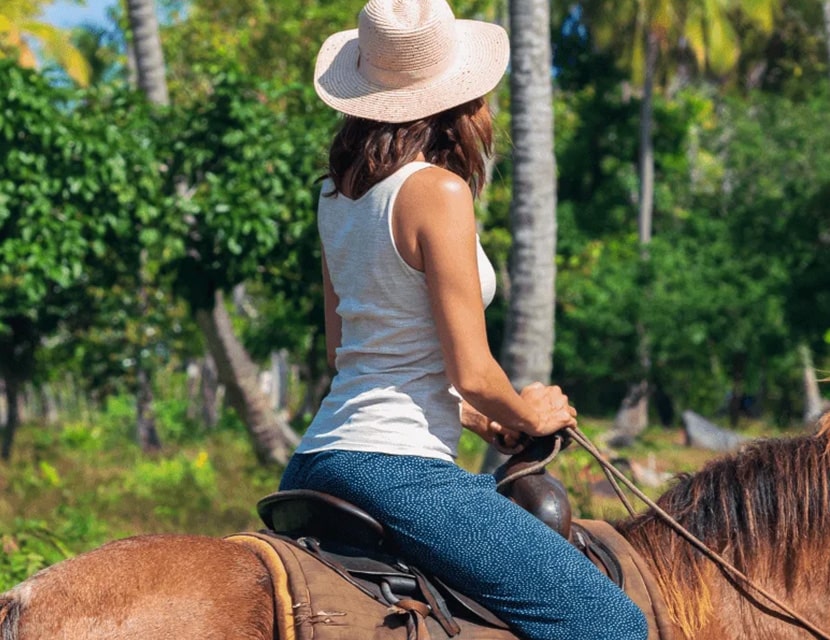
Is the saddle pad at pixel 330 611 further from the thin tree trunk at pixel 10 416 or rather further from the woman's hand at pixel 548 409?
the thin tree trunk at pixel 10 416

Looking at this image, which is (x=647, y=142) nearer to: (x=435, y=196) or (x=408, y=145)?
(x=408, y=145)

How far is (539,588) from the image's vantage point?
9.00ft

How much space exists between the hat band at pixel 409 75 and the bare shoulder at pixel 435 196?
285mm

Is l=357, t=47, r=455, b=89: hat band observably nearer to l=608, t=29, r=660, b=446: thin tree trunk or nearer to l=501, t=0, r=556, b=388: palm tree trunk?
l=501, t=0, r=556, b=388: palm tree trunk

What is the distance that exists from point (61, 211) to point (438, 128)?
7.24m

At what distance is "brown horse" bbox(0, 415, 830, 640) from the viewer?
8.43ft

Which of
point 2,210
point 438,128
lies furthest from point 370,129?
point 2,210

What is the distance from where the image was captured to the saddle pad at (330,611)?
8.71 ft

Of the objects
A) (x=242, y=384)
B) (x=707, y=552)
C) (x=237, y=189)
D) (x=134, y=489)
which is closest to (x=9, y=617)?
(x=707, y=552)

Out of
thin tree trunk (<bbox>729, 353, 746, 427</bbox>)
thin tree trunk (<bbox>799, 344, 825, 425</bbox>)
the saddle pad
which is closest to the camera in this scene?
the saddle pad

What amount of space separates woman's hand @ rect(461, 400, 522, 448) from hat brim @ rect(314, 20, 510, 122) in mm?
797

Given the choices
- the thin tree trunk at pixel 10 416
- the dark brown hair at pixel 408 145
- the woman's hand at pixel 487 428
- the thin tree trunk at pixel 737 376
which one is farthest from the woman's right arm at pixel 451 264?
the thin tree trunk at pixel 737 376

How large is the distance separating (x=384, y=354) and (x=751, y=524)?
1.11 meters

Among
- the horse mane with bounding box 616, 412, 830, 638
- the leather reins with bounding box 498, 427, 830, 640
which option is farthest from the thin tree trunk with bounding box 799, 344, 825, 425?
the leather reins with bounding box 498, 427, 830, 640
